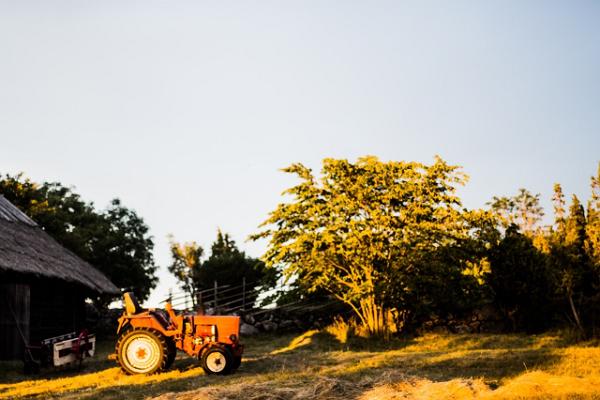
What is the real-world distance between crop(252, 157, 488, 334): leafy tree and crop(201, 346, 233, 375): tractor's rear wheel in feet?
18.9

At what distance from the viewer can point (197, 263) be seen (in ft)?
133

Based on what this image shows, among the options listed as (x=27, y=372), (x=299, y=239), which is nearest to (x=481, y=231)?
(x=299, y=239)

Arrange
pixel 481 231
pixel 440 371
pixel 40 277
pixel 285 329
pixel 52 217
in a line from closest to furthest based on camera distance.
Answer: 1. pixel 440 371
2. pixel 40 277
3. pixel 481 231
4. pixel 285 329
5. pixel 52 217

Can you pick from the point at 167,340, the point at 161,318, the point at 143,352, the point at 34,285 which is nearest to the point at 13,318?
the point at 34,285

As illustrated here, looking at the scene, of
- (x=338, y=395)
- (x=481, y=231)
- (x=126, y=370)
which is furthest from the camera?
(x=481, y=231)

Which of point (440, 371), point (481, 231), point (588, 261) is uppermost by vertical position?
point (481, 231)

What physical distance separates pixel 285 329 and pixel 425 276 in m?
7.07

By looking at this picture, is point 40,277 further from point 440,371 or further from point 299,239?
point 440,371

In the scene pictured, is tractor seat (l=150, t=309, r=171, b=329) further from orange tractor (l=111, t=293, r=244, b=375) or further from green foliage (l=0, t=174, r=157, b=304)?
green foliage (l=0, t=174, r=157, b=304)

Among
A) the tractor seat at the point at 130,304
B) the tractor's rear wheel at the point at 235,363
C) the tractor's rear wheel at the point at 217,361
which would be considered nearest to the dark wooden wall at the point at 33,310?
the tractor seat at the point at 130,304

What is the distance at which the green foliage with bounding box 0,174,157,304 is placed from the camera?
25.1 meters

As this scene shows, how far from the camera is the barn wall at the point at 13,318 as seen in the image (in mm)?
15641

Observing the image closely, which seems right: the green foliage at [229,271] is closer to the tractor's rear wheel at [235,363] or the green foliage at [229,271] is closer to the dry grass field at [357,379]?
the dry grass field at [357,379]

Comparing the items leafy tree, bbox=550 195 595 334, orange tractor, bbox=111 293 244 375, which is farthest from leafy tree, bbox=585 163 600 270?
orange tractor, bbox=111 293 244 375
